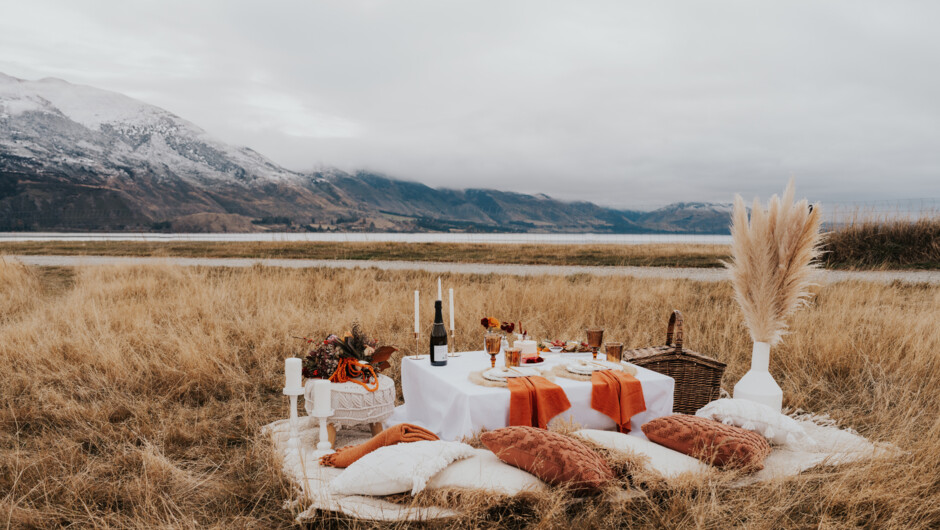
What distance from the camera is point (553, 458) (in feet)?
8.84

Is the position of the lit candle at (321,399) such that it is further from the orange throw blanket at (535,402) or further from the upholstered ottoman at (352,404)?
the orange throw blanket at (535,402)

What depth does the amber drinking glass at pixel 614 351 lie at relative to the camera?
12.8 feet

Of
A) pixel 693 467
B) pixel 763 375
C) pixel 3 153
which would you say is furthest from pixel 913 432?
pixel 3 153

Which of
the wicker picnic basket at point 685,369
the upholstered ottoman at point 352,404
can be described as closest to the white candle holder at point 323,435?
the upholstered ottoman at point 352,404

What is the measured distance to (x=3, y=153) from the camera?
186125 mm

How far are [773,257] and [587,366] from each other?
161 cm

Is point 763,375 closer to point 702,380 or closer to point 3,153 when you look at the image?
point 702,380

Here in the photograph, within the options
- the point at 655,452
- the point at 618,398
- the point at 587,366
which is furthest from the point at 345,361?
the point at 655,452

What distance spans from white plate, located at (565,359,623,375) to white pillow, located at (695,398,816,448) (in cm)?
→ 69

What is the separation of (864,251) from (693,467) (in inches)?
693

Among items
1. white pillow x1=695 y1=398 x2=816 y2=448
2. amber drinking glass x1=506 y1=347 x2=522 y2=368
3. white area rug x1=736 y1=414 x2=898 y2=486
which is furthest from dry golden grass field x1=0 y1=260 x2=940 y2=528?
amber drinking glass x1=506 y1=347 x2=522 y2=368

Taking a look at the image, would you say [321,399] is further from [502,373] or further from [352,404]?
[502,373]

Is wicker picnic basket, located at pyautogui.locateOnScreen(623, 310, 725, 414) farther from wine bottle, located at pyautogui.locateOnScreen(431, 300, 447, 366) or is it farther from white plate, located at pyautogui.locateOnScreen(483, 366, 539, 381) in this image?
wine bottle, located at pyautogui.locateOnScreen(431, 300, 447, 366)

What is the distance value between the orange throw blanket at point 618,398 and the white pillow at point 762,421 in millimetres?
489
